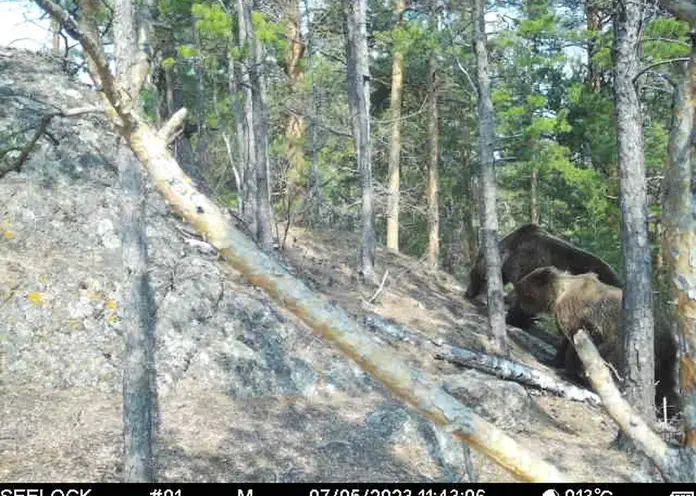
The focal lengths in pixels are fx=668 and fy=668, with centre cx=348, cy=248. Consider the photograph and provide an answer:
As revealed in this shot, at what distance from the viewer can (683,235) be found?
2.00 m

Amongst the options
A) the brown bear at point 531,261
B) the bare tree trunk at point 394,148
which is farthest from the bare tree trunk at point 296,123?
the brown bear at point 531,261

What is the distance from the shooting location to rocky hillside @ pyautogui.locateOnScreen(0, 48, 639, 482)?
7418mm

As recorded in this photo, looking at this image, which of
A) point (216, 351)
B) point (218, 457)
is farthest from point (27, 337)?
point (218, 457)

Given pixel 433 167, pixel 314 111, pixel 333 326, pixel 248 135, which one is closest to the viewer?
pixel 333 326

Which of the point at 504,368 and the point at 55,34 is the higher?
the point at 55,34

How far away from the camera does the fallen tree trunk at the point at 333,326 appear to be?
1.61m

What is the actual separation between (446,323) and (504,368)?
232 centimetres

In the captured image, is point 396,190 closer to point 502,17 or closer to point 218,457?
point 502,17

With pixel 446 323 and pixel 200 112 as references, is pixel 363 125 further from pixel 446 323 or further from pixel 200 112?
pixel 200 112

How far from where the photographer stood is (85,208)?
445 inches

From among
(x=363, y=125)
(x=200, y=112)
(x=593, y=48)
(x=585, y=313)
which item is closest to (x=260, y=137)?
(x=363, y=125)

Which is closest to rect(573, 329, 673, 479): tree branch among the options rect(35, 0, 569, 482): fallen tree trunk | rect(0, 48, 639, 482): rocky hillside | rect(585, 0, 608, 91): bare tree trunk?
rect(35, 0, 569, 482): fallen tree trunk

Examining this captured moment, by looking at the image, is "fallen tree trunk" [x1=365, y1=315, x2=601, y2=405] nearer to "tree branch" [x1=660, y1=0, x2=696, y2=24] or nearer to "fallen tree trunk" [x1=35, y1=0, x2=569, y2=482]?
"tree branch" [x1=660, y1=0, x2=696, y2=24]

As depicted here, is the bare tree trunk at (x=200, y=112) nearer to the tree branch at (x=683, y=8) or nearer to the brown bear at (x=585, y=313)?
the brown bear at (x=585, y=313)
